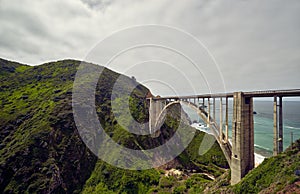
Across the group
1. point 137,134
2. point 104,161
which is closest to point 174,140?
point 137,134

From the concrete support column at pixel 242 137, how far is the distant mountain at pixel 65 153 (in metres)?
7.21

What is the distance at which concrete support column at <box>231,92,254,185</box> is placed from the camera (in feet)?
47.9

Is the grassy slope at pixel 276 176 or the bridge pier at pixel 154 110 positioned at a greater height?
the bridge pier at pixel 154 110

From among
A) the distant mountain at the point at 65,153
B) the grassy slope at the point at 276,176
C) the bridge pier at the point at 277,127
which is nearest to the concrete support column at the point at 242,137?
the grassy slope at the point at 276,176

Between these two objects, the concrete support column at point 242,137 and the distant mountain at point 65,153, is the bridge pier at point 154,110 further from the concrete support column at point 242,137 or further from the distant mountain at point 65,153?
the concrete support column at point 242,137

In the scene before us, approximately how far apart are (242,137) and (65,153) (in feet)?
80.9

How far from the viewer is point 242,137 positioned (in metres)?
14.7

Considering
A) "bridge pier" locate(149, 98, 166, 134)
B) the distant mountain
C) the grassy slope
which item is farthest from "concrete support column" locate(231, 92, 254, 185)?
"bridge pier" locate(149, 98, 166, 134)

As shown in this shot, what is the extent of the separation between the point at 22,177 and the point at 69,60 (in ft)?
181

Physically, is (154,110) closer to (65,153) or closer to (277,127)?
(65,153)

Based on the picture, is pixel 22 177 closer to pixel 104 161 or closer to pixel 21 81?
pixel 104 161

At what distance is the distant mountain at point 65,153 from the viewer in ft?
75.0

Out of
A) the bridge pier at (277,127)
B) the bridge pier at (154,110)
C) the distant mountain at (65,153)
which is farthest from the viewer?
the bridge pier at (154,110)

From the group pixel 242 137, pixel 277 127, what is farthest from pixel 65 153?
pixel 277 127
